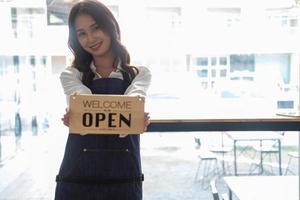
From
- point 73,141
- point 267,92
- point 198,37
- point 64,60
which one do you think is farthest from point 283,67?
point 73,141

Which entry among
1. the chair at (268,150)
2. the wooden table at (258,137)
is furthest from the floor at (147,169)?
the chair at (268,150)

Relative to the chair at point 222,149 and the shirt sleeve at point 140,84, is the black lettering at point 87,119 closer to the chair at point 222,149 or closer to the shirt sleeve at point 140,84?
the shirt sleeve at point 140,84

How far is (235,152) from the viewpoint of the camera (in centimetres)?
351

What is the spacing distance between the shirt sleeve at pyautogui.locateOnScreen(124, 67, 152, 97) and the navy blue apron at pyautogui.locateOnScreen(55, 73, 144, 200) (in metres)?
0.03

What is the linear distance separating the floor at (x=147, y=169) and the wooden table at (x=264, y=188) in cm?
79

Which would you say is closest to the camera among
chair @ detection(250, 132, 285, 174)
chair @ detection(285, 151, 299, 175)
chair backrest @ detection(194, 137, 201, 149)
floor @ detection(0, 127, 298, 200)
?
floor @ detection(0, 127, 298, 200)

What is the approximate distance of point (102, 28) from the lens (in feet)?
4.01

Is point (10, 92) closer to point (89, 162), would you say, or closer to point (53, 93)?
point (53, 93)

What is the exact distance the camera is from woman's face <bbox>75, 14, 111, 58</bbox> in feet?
3.97

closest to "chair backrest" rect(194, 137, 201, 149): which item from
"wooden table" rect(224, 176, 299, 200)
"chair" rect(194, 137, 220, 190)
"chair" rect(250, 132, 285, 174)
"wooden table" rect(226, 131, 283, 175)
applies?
"chair" rect(194, 137, 220, 190)

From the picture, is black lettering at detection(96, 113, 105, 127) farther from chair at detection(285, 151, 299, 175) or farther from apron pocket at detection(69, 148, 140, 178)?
chair at detection(285, 151, 299, 175)

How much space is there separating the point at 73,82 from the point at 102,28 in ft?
0.72

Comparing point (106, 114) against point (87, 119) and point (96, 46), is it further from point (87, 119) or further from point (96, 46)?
point (96, 46)

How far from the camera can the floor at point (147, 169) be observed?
2902mm
